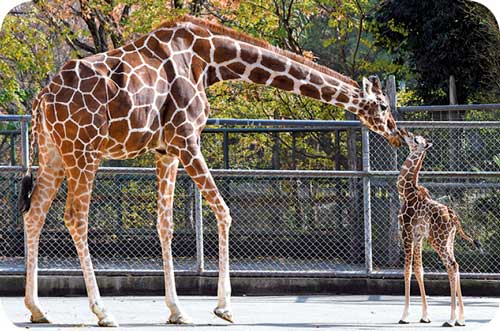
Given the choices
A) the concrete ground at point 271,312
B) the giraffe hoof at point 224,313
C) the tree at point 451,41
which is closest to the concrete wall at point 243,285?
the concrete ground at point 271,312

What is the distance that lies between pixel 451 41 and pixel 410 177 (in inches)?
204

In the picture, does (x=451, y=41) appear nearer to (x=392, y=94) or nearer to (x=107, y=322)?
(x=392, y=94)

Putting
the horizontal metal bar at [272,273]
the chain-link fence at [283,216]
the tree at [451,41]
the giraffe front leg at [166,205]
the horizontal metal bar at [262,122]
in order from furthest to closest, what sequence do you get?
the tree at [451,41] → the chain-link fence at [283,216] → the horizontal metal bar at [272,273] → the horizontal metal bar at [262,122] → the giraffe front leg at [166,205]

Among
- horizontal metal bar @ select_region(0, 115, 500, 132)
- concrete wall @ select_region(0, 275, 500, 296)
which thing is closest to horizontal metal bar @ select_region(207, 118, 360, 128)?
horizontal metal bar @ select_region(0, 115, 500, 132)

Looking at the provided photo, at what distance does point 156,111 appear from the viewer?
31.1 ft

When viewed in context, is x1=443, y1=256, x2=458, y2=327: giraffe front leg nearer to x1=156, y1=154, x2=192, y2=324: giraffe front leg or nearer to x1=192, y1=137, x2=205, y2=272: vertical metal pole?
x1=156, y1=154, x2=192, y2=324: giraffe front leg

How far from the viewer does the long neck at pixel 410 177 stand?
9.87 metres

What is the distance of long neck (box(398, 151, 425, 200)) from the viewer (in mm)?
9867

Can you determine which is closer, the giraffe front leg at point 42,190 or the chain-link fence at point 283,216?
the giraffe front leg at point 42,190

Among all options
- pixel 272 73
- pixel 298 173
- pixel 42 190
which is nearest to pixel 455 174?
pixel 298 173

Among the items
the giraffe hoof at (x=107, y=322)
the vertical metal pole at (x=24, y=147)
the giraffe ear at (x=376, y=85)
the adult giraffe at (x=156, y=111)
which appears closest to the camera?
the giraffe hoof at (x=107, y=322)

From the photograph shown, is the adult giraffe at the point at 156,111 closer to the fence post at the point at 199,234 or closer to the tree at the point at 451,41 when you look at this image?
the fence post at the point at 199,234

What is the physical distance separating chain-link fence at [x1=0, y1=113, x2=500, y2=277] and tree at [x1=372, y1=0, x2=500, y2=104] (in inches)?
56.0

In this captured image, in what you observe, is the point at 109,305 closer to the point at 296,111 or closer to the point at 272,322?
the point at 272,322
